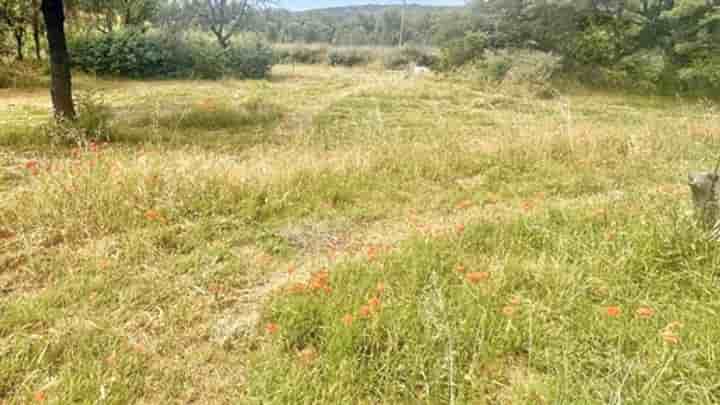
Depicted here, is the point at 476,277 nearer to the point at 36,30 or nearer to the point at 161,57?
the point at 36,30

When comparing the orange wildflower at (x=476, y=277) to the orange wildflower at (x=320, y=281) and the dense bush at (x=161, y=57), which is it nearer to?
the orange wildflower at (x=320, y=281)

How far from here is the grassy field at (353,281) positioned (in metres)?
1.24

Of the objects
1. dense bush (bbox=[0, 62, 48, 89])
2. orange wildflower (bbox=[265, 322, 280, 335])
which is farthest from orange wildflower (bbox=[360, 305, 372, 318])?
dense bush (bbox=[0, 62, 48, 89])

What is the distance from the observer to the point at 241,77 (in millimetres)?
13891

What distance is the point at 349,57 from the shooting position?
20.8m

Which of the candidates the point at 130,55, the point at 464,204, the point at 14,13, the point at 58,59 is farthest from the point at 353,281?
the point at 130,55

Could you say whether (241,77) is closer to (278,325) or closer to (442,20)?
(442,20)

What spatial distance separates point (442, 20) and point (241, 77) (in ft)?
27.0

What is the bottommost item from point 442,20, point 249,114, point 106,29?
point 249,114

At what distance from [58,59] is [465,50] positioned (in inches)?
504

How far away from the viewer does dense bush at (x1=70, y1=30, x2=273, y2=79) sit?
1128 centimetres

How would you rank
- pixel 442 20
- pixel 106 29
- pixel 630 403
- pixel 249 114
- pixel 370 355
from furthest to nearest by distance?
pixel 442 20 → pixel 106 29 → pixel 249 114 → pixel 370 355 → pixel 630 403

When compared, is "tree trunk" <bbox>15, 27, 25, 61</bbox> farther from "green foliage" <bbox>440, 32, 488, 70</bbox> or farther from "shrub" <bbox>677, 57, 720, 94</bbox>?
"shrub" <bbox>677, 57, 720, 94</bbox>

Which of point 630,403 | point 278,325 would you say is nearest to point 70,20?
point 278,325
